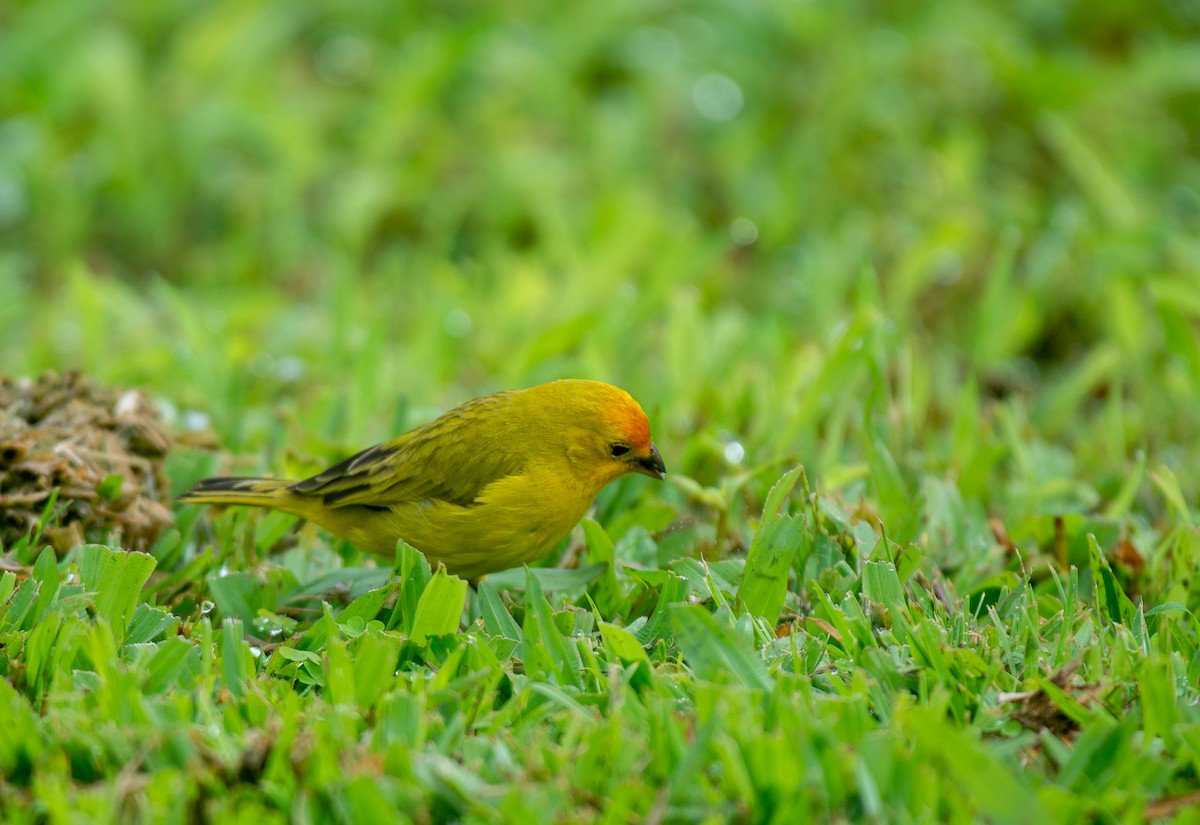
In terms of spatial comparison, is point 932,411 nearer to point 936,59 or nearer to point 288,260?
point 936,59

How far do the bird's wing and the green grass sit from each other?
0.23 metres

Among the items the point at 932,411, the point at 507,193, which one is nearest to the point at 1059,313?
the point at 932,411

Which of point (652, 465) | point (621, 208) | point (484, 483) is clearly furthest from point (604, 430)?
point (621, 208)

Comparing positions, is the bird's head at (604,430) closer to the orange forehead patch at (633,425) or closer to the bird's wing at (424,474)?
the orange forehead patch at (633,425)

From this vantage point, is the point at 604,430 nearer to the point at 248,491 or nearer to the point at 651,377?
the point at 248,491

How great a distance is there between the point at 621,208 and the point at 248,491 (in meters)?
3.25

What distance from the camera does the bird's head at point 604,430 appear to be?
140 inches

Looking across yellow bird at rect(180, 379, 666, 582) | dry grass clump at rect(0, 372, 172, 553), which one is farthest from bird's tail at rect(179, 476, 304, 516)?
dry grass clump at rect(0, 372, 172, 553)

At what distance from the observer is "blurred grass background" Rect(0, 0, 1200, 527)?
200 inches

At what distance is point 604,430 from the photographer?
356cm

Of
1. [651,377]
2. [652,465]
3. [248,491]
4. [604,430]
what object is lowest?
[651,377]

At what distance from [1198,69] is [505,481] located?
5.31 metres

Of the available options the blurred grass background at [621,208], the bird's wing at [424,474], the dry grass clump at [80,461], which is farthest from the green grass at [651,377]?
the bird's wing at [424,474]

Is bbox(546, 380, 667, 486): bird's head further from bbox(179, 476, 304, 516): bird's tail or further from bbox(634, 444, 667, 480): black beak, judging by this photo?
bbox(179, 476, 304, 516): bird's tail
